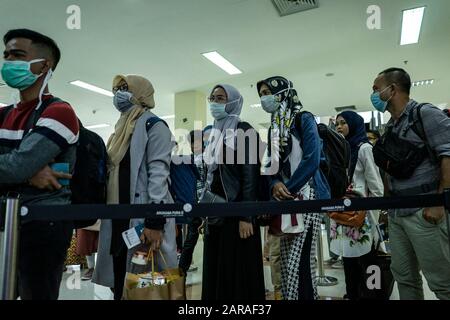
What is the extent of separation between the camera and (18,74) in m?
1.37

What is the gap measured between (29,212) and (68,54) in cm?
573

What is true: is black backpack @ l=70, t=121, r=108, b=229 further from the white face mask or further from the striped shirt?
the white face mask

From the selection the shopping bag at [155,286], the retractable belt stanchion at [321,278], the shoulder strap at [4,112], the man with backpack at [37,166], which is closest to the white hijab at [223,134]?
the shopping bag at [155,286]

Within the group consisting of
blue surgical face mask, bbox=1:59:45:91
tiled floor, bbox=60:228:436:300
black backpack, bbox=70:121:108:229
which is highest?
blue surgical face mask, bbox=1:59:45:91

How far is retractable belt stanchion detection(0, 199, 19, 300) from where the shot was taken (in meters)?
1.13

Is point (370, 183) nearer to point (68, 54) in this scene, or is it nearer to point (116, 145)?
point (116, 145)

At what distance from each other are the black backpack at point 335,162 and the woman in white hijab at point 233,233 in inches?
18.6

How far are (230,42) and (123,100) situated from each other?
445cm

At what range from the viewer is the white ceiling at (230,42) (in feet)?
15.5

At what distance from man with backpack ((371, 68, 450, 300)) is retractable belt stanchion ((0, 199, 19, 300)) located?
5.46 ft

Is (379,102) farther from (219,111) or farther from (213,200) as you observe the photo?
(213,200)

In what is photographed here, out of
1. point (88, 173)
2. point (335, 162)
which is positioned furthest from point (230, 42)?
point (88, 173)

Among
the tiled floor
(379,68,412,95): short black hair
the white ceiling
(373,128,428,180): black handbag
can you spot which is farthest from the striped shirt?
the white ceiling
